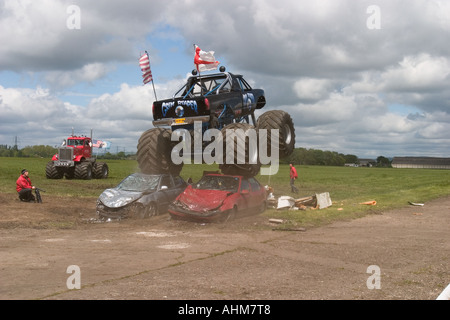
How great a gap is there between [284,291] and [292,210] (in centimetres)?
931

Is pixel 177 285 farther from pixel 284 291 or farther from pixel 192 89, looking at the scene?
pixel 192 89

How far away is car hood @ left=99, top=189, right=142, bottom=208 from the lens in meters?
13.0

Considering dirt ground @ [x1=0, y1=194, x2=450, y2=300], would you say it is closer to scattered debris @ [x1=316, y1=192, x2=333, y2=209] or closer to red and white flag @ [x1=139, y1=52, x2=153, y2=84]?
scattered debris @ [x1=316, y1=192, x2=333, y2=209]

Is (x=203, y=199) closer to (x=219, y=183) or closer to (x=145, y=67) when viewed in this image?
(x=219, y=183)

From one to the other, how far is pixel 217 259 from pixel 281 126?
6.47 meters

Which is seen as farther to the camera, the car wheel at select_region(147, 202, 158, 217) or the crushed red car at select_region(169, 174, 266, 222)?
the car wheel at select_region(147, 202, 158, 217)

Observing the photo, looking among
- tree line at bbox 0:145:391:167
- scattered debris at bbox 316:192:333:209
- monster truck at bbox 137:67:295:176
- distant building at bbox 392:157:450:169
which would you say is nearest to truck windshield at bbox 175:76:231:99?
monster truck at bbox 137:67:295:176

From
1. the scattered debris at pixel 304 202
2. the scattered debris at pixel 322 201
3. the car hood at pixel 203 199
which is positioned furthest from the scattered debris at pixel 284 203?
the car hood at pixel 203 199

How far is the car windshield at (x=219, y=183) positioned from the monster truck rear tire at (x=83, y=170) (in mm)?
17248

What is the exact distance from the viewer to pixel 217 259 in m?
8.16

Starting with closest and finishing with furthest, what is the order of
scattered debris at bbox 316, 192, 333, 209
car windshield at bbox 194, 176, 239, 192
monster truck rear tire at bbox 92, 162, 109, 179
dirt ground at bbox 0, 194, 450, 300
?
dirt ground at bbox 0, 194, 450, 300
car windshield at bbox 194, 176, 239, 192
scattered debris at bbox 316, 192, 333, 209
monster truck rear tire at bbox 92, 162, 109, 179

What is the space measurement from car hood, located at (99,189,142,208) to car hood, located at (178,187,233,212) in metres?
1.40

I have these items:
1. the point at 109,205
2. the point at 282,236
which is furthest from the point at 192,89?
the point at 282,236
